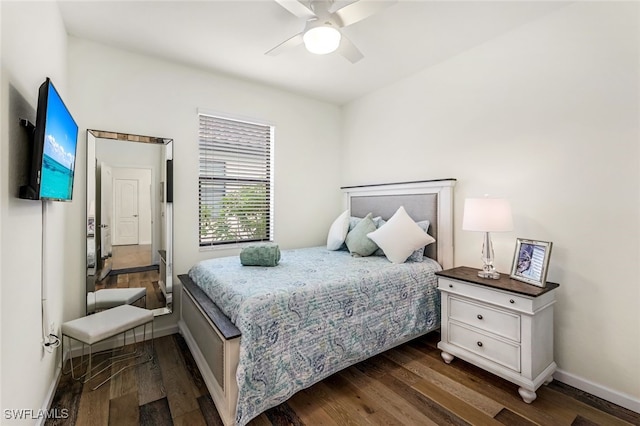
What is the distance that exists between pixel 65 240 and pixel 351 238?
258 cm

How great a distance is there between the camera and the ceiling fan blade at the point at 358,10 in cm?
172

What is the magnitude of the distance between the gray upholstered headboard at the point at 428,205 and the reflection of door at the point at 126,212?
2564 mm

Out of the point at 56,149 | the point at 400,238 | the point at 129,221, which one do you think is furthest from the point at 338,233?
the point at 56,149

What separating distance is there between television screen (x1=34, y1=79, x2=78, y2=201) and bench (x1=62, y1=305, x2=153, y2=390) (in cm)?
95

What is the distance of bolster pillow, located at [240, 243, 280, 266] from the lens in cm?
249

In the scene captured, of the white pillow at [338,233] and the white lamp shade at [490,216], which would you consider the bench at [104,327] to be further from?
the white lamp shade at [490,216]

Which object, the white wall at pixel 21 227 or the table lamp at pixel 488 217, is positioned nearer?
the white wall at pixel 21 227

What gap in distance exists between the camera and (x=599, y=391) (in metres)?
1.95

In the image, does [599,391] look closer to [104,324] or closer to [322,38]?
[322,38]

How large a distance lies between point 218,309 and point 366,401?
1.16 metres

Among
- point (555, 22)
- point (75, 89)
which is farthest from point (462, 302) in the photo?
point (75, 89)

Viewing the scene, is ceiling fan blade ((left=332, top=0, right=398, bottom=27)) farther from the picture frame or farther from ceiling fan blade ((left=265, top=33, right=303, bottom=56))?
the picture frame

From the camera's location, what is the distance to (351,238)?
10.2 feet

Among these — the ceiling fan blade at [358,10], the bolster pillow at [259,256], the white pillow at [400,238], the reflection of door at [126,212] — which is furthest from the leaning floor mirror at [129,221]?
the white pillow at [400,238]
